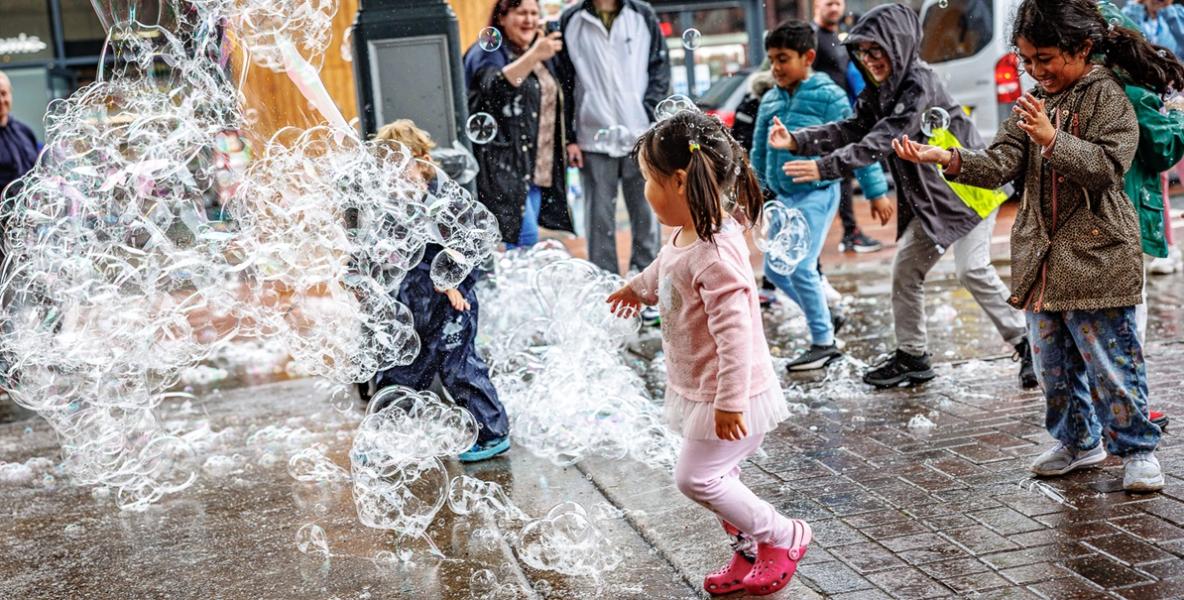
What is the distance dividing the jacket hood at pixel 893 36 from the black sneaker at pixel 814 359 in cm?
135

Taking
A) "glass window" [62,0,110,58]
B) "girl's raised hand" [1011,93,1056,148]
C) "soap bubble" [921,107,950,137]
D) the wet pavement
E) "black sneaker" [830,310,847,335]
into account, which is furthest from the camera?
"glass window" [62,0,110,58]

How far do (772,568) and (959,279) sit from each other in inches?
103

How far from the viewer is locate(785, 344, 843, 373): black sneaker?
6211mm

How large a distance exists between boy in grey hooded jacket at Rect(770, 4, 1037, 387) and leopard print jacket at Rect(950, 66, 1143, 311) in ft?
4.34

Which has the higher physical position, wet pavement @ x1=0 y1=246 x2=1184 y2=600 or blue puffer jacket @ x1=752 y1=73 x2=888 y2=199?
blue puffer jacket @ x1=752 y1=73 x2=888 y2=199

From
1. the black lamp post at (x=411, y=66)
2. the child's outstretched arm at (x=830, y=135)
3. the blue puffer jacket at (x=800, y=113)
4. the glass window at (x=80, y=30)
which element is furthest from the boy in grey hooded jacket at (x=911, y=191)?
the glass window at (x=80, y=30)

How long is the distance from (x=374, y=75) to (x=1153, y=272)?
516cm

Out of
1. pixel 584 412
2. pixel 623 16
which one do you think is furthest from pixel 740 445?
pixel 623 16

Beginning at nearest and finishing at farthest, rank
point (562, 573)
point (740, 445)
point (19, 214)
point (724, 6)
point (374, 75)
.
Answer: point (740, 445) < point (562, 573) < point (19, 214) < point (374, 75) < point (724, 6)

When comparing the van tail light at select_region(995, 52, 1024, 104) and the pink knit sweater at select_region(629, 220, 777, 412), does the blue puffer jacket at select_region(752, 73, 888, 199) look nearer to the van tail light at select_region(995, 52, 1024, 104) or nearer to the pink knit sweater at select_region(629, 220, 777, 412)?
the pink knit sweater at select_region(629, 220, 777, 412)

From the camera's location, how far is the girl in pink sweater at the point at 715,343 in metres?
3.39

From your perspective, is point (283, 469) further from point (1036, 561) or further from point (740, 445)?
point (1036, 561)

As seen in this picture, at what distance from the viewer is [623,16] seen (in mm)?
7430

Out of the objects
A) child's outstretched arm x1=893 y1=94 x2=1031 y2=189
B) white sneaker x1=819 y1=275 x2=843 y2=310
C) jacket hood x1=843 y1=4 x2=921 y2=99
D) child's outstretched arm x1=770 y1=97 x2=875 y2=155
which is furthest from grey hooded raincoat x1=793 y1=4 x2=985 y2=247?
white sneaker x1=819 y1=275 x2=843 y2=310
